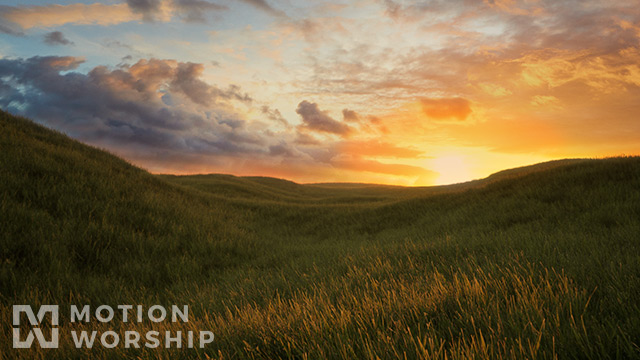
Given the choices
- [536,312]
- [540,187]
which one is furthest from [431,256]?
[540,187]

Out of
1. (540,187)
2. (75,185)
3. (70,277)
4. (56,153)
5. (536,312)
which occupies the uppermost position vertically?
(56,153)

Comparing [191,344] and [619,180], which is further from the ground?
[619,180]

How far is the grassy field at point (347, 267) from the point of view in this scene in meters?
1.98

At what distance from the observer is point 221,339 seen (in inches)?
93.6

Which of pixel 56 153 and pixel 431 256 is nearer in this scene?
pixel 431 256

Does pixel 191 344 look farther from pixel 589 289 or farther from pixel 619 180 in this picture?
pixel 619 180

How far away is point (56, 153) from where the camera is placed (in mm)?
9539

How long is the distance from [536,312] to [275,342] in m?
1.74

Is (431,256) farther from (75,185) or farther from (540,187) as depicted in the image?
(75,185)

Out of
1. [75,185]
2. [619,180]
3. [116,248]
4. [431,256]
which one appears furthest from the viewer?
[619,180]

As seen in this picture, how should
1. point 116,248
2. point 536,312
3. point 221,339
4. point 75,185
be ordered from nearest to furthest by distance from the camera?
1. point 536,312
2. point 221,339
3. point 116,248
4. point 75,185

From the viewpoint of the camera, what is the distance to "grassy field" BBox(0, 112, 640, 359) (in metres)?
1.98

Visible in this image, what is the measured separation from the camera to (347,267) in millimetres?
4883

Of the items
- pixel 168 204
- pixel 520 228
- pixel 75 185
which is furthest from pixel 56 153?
pixel 520 228
